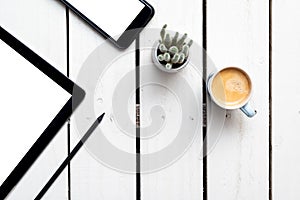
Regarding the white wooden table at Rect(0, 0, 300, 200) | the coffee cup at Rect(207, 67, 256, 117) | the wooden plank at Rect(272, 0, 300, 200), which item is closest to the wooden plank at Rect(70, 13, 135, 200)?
the white wooden table at Rect(0, 0, 300, 200)

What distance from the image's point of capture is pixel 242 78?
833mm

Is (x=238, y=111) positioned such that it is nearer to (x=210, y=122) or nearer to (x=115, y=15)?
(x=210, y=122)

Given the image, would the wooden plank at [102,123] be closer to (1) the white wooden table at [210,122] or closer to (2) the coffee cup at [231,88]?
(1) the white wooden table at [210,122]

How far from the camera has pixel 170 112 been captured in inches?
34.0

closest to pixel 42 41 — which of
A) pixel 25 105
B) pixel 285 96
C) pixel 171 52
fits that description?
pixel 25 105

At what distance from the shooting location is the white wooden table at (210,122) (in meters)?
0.84

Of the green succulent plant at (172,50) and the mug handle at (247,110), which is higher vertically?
the green succulent plant at (172,50)

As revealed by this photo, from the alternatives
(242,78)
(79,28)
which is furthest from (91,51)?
(242,78)

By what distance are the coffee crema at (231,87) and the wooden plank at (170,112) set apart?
0.15 feet

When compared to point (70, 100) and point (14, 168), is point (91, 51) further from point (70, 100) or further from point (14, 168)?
point (14, 168)

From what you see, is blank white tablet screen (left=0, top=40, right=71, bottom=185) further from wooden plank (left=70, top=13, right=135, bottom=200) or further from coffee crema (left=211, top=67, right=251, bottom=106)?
coffee crema (left=211, top=67, right=251, bottom=106)

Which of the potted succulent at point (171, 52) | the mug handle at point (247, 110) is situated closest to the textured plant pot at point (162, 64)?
the potted succulent at point (171, 52)

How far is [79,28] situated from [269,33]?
33 cm

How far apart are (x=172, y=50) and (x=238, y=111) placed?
0.17 metres
